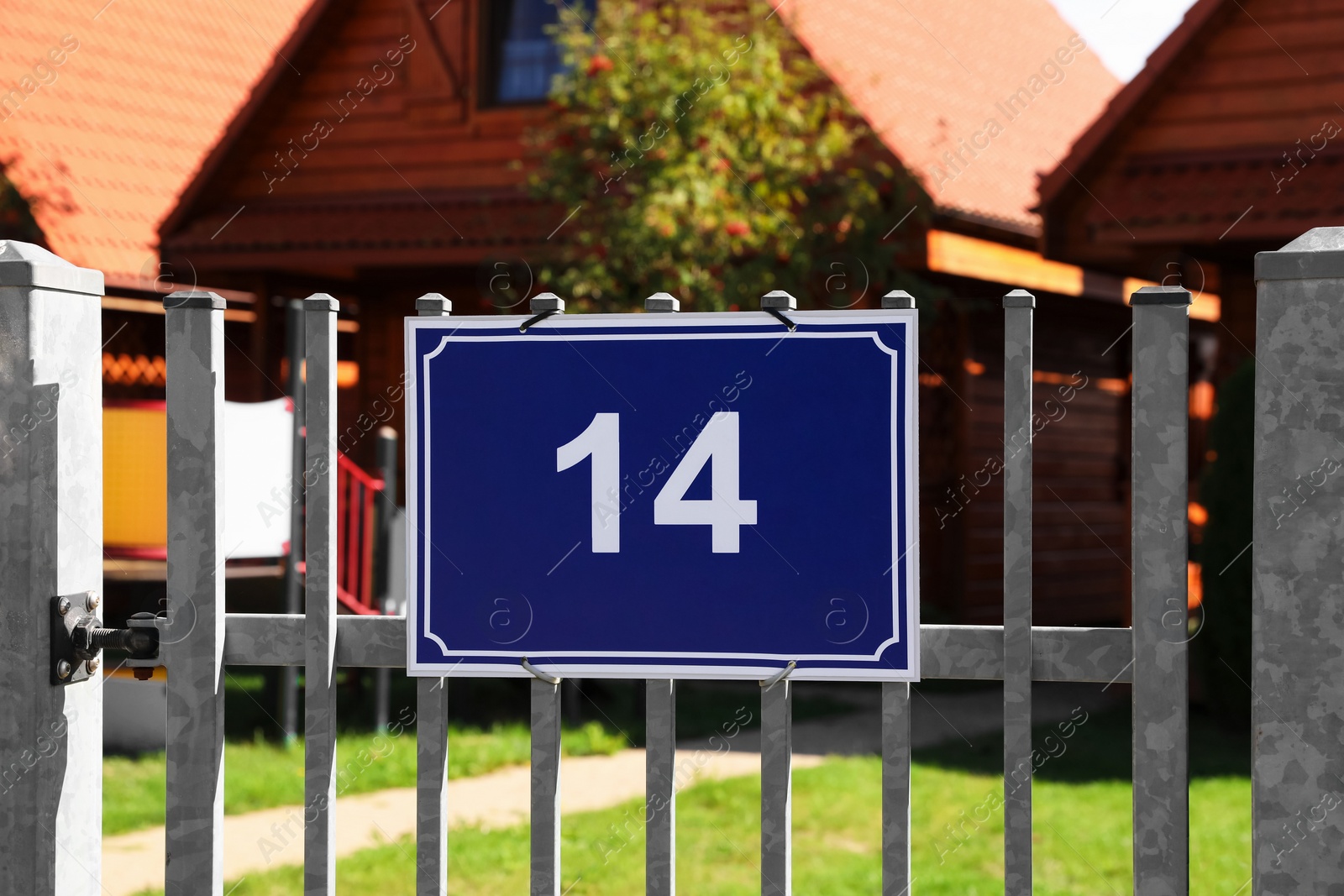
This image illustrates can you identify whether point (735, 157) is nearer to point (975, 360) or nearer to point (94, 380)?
point (975, 360)

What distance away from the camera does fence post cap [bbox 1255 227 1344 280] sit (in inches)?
91.4

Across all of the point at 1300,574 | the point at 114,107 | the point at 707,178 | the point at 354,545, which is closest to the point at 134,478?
the point at 354,545

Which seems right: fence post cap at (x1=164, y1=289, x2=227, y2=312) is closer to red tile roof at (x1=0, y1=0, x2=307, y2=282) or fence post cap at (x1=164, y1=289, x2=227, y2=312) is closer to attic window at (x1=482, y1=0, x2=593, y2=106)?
attic window at (x1=482, y1=0, x2=593, y2=106)

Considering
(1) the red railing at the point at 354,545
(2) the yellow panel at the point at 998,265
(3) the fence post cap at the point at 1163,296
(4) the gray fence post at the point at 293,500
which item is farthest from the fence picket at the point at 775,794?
(2) the yellow panel at the point at 998,265

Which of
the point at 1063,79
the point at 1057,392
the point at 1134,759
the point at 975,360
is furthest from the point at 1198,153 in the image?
the point at 1134,759

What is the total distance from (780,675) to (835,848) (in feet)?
12.1

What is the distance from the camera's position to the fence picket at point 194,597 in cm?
269

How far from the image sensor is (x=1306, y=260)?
7.66 ft

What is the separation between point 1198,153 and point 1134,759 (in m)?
8.36

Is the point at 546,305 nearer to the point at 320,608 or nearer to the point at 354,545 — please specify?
the point at 320,608

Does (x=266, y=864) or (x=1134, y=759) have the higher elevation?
(x=1134, y=759)

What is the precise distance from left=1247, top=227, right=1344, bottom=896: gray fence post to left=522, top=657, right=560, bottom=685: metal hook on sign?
1.20 metres

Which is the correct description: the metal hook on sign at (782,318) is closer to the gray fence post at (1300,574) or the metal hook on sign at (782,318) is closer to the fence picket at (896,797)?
the fence picket at (896,797)

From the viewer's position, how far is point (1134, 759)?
245 cm
